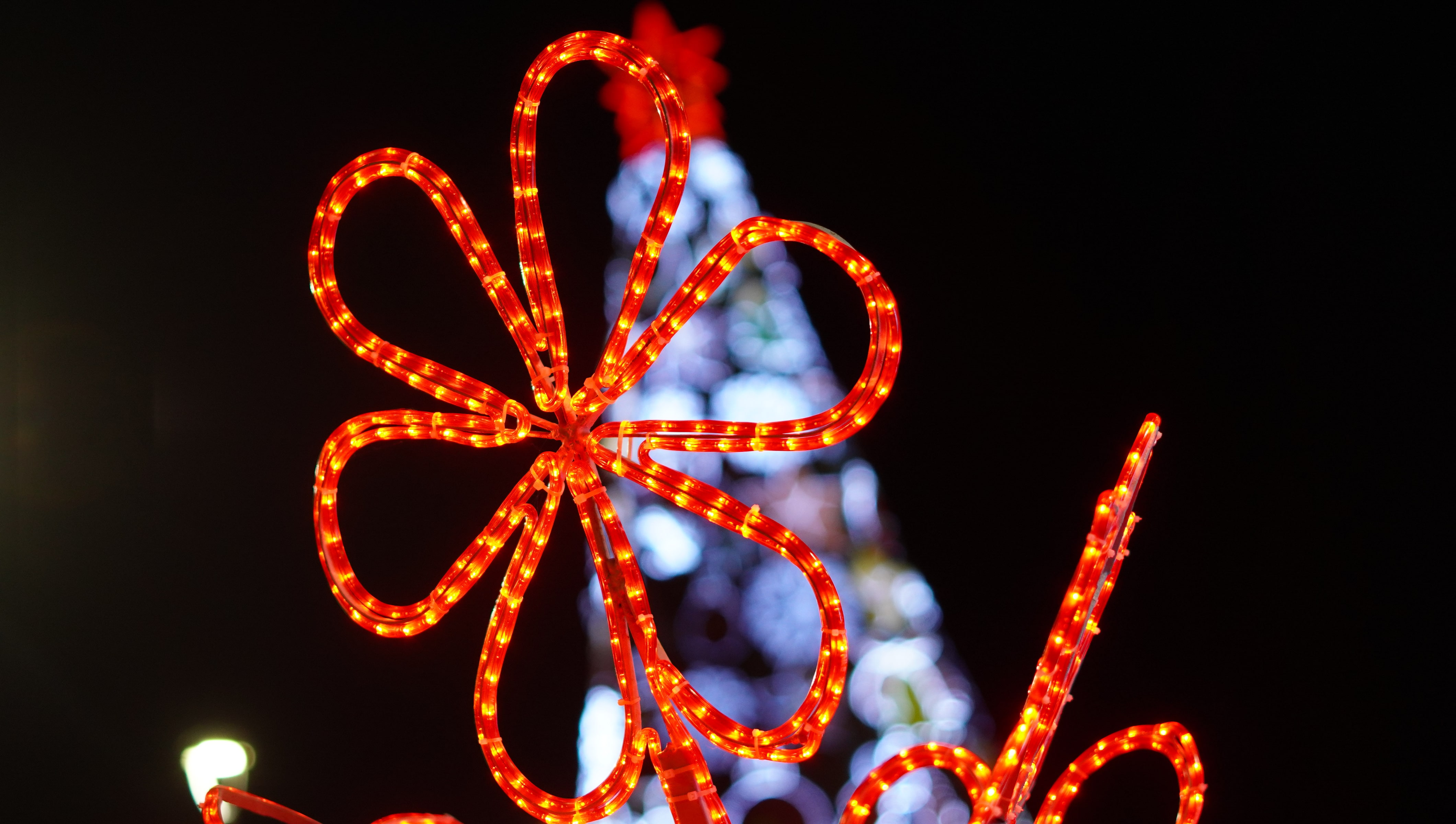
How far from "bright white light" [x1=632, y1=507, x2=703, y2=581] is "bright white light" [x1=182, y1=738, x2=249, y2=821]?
128 centimetres

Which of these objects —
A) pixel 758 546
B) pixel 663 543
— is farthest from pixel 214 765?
pixel 758 546

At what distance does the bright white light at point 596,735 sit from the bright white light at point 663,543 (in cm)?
39

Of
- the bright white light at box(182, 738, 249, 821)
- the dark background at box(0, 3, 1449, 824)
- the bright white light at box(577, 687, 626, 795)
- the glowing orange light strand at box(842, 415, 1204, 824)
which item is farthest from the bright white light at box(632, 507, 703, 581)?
the glowing orange light strand at box(842, 415, 1204, 824)

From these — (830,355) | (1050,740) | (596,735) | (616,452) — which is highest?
(830,355)

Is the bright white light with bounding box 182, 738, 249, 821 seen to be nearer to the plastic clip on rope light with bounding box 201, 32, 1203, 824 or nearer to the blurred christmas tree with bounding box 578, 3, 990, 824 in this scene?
the blurred christmas tree with bounding box 578, 3, 990, 824

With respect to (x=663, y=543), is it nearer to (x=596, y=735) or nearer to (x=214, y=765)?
(x=596, y=735)

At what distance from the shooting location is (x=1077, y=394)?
2254 millimetres

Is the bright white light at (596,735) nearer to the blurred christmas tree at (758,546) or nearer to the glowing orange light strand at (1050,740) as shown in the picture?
the blurred christmas tree at (758,546)

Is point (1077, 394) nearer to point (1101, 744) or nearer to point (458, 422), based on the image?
point (1101, 744)

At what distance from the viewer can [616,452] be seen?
153 centimetres

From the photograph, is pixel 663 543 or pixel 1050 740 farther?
pixel 663 543

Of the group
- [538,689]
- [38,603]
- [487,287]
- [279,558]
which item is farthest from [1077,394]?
[38,603]

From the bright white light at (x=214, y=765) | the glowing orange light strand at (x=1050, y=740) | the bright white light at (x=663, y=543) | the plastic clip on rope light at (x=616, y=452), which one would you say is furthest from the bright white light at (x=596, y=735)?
the glowing orange light strand at (x=1050, y=740)

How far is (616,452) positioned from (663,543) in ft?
3.71
